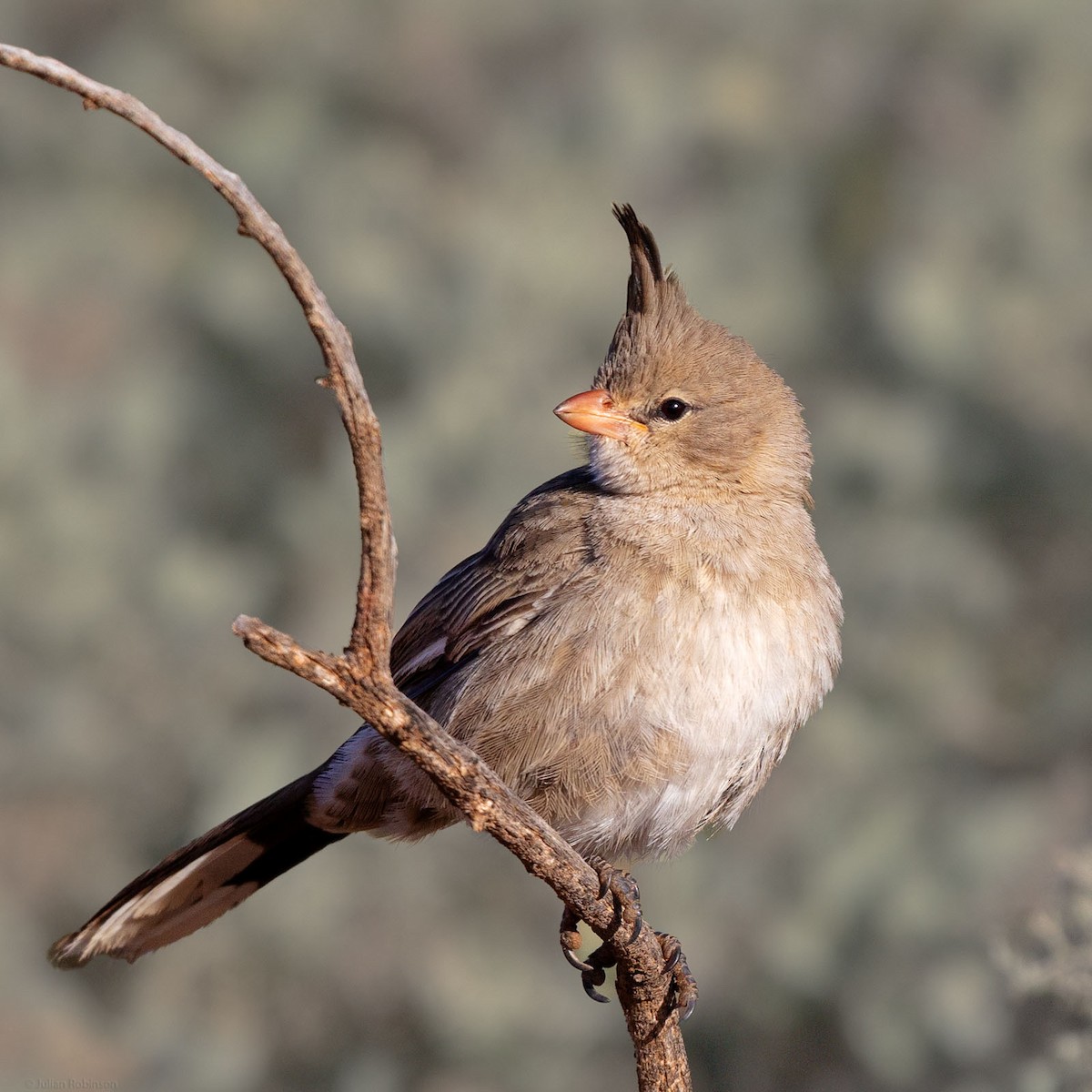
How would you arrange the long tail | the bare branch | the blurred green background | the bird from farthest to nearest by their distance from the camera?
the blurred green background, the long tail, the bird, the bare branch

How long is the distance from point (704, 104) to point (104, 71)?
344cm

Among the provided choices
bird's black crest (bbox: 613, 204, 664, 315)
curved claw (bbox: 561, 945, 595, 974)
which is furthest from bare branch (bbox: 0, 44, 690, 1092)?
bird's black crest (bbox: 613, 204, 664, 315)

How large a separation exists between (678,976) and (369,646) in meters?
1.47

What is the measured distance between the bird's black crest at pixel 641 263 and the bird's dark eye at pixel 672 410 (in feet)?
0.86

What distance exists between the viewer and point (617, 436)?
4449 millimetres

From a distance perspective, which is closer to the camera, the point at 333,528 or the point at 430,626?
the point at 430,626

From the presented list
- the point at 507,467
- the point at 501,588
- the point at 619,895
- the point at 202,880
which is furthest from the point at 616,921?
the point at 507,467

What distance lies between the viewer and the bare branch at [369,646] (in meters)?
2.64

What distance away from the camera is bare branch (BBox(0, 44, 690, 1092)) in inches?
104

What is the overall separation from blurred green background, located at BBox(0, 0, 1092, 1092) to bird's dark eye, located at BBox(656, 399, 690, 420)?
2.23 metres

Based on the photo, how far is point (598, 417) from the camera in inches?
175

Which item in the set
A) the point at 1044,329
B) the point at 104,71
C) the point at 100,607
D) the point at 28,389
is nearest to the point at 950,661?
the point at 1044,329

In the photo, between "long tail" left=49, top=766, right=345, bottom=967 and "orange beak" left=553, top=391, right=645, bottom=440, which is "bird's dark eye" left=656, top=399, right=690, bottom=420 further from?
"long tail" left=49, top=766, right=345, bottom=967

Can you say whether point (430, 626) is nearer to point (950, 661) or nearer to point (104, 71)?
point (950, 661)
